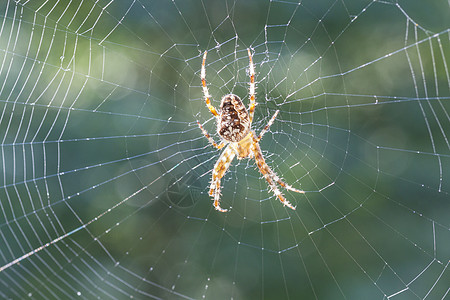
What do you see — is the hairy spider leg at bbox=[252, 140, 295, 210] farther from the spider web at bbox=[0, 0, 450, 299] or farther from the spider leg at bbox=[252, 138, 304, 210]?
the spider web at bbox=[0, 0, 450, 299]

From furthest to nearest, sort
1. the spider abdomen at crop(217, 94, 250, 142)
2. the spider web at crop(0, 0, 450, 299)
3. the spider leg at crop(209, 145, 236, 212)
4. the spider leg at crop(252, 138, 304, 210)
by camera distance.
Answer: the spider web at crop(0, 0, 450, 299), the spider leg at crop(209, 145, 236, 212), the spider leg at crop(252, 138, 304, 210), the spider abdomen at crop(217, 94, 250, 142)

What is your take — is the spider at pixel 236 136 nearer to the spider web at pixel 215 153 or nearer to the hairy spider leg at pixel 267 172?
the hairy spider leg at pixel 267 172

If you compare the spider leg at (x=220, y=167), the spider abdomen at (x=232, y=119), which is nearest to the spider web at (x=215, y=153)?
the spider leg at (x=220, y=167)

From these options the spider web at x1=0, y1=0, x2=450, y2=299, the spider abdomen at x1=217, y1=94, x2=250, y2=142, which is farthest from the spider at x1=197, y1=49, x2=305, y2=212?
the spider web at x1=0, y1=0, x2=450, y2=299

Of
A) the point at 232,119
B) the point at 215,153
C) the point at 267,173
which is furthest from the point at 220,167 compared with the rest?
the point at 232,119

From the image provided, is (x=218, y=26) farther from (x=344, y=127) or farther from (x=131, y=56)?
(x=344, y=127)

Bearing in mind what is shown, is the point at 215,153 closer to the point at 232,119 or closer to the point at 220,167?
the point at 220,167
